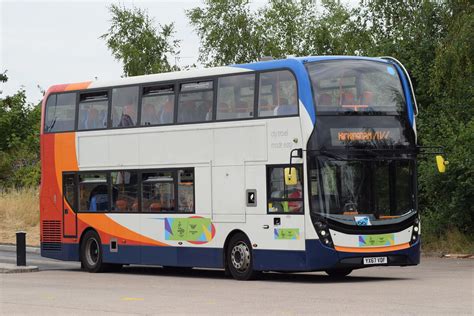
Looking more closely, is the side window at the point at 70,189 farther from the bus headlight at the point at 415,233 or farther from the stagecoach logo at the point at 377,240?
the bus headlight at the point at 415,233

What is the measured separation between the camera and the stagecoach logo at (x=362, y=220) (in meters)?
22.7

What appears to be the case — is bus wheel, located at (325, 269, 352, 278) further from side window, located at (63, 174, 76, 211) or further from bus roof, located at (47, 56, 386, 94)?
side window, located at (63, 174, 76, 211)

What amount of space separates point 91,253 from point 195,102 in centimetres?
554

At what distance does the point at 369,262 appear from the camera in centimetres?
2264

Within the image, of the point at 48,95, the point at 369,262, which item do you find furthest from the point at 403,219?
the point at 48,95

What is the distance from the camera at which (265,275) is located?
25688 mm

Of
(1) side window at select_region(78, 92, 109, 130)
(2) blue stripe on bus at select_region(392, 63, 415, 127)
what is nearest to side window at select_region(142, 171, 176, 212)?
(1) side window at select_region(78, 92, 109, 130)

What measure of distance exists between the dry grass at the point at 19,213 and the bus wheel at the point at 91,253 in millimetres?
14716

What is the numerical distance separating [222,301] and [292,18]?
49685 mm

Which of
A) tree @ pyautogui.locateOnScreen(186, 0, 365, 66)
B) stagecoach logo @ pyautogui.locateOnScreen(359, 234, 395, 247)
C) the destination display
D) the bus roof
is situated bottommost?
stagecoach logo @ pyautogui.locateOnScreen(359, 234, 395, 247)

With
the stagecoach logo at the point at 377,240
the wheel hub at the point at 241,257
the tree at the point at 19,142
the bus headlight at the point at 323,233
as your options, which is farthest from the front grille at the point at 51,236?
the tree at the point at 19,142

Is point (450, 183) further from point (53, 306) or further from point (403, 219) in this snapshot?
point (53, 306)

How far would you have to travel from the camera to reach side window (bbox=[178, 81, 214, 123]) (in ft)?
81.7

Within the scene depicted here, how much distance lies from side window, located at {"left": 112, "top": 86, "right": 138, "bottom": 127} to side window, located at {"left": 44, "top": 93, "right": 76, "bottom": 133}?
1.60 m
